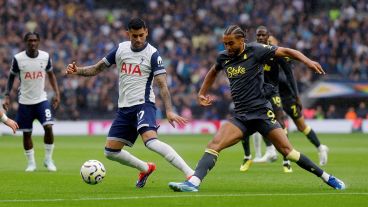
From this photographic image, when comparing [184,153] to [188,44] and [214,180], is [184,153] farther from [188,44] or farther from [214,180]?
[188,44]

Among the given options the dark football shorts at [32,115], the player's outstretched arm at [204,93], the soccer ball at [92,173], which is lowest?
the dark football shorts at [32,115]

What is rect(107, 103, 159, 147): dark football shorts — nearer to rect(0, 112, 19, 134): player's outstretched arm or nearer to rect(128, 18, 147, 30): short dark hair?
rect(128, 18, 147, 30): short dark hair

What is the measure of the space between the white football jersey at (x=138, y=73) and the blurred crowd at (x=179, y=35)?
23.3 m

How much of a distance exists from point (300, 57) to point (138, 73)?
260 centimetres

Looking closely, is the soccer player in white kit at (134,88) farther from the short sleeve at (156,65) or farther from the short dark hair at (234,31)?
the short dark hair at (234,31)

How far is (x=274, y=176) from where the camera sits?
16.0 metres

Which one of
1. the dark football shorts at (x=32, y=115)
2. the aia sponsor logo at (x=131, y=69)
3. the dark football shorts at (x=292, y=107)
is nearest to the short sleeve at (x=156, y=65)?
the aia sponsor logo at (x=131, y=69)

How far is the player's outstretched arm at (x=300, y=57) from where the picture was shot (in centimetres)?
1192

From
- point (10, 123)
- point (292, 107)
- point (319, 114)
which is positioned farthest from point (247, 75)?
point (319, 114)

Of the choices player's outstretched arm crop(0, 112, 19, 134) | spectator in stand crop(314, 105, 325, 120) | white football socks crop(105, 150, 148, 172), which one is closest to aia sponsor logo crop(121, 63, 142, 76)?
white football socks crop(105, 150, 148, 172)

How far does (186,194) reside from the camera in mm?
12117

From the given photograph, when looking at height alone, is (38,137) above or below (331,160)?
below

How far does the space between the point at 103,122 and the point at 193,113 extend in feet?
12.4

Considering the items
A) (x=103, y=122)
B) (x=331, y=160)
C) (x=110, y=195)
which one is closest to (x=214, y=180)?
(x=110, y=195)
